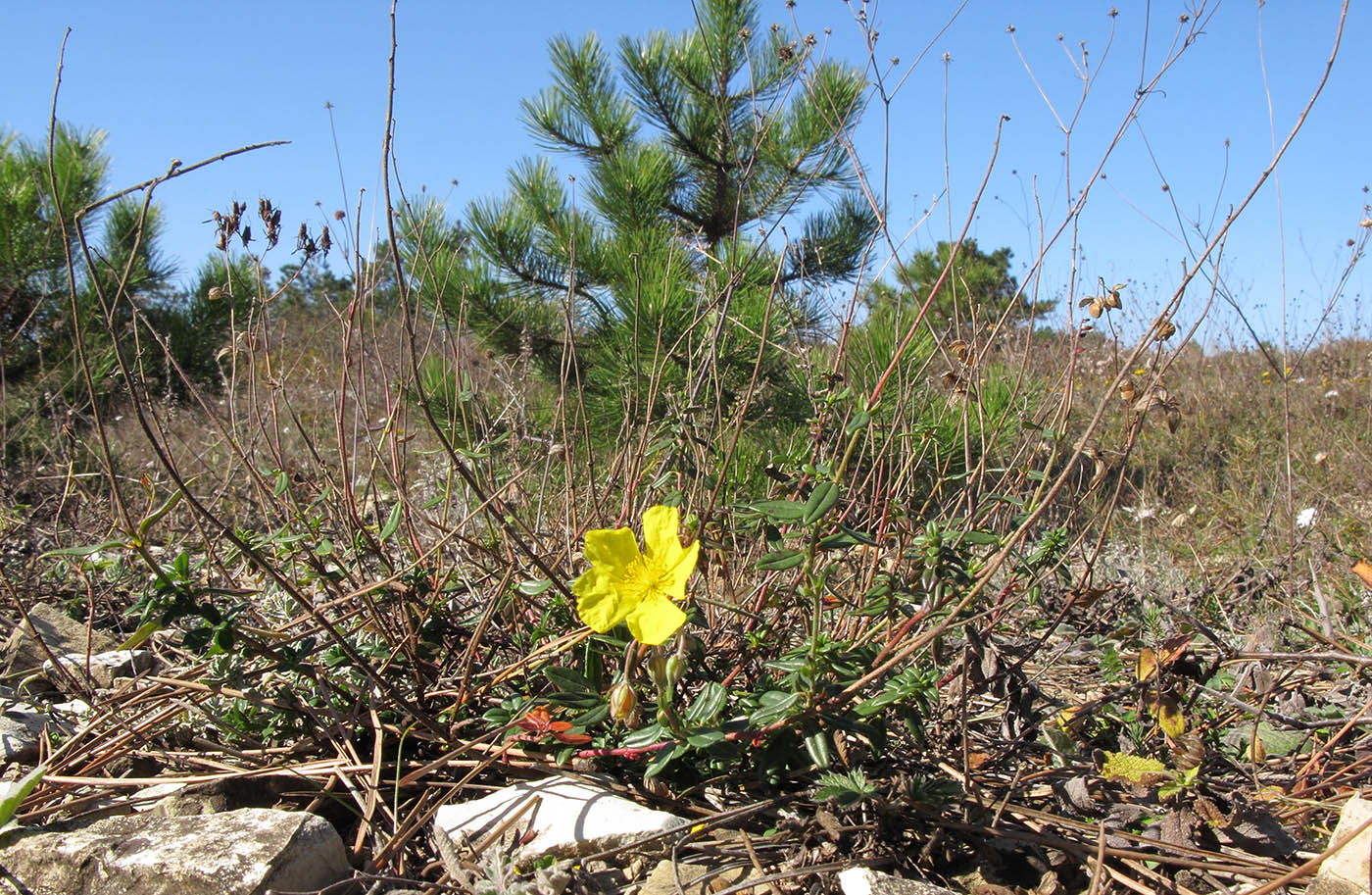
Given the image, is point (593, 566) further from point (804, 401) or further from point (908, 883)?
point (804, 401)

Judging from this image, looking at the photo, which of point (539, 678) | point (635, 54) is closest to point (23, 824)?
point (539, 678)

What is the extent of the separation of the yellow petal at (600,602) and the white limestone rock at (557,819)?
0.30 metres

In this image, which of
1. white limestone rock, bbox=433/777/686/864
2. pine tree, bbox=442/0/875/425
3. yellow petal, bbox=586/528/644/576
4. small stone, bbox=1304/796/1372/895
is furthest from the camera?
pine tree, bbox=442/0/875/425

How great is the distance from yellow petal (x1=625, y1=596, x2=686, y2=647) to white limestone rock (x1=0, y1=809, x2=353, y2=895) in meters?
0.50

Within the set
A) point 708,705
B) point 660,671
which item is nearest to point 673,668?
point 660,671

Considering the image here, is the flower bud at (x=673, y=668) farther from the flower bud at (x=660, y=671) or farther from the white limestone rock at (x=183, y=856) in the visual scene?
the white limestone rock at (x=183, y=856)

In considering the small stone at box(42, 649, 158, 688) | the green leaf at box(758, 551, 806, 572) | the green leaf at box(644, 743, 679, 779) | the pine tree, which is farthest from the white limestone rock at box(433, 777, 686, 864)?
the pine tree

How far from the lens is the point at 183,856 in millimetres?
1019

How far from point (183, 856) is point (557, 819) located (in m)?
0.43

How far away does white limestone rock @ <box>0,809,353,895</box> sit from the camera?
1.00 meters

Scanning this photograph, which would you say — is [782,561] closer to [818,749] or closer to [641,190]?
[818,749]

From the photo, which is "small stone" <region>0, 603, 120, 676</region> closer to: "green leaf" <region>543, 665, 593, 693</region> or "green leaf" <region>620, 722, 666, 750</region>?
"green leaf" <region>543, 665, 593, 693</region>

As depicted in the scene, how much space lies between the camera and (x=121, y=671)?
1812mm

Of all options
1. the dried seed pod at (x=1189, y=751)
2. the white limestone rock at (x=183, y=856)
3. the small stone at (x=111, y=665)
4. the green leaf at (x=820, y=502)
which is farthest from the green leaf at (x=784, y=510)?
Answer: the small stone at (x=111, y=665)
